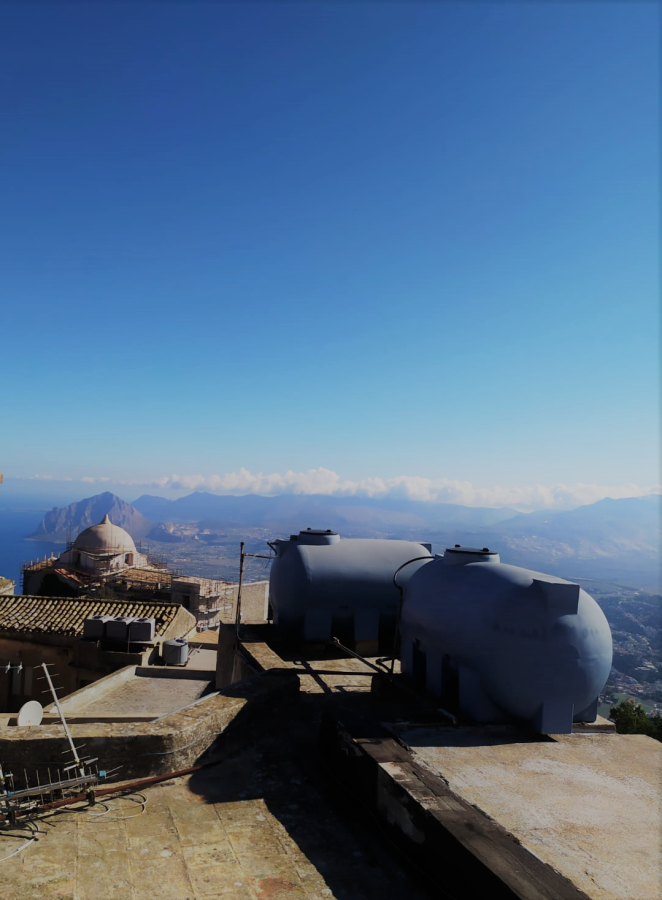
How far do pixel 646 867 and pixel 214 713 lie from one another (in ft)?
17.2

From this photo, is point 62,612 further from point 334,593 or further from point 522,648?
point 522,648

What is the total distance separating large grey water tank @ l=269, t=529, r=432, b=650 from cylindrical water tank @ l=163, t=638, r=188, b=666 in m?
9.47

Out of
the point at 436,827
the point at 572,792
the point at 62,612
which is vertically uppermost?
the point at 436,827

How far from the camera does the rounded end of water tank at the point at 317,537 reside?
50.9 ft

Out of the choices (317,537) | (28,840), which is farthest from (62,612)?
(28,840)

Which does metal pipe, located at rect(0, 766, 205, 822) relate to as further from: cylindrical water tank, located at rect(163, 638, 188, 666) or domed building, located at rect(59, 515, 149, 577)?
domed building, located at rect(59, 515, 149, 577)

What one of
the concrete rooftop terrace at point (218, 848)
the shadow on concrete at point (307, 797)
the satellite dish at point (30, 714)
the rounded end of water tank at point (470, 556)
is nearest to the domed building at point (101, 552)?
the satellite dish at point (30, 714)

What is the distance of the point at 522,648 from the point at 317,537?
789cm

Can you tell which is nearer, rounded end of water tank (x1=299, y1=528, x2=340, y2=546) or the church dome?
rounded end of water tank (x1=299, y1=528, x2=340, y2=546)

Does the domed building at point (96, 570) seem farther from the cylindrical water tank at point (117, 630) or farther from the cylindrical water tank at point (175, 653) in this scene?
the cylindrical water tank at point (175, 653)

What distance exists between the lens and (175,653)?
2297 centimetres

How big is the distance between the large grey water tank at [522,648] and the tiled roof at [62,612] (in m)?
18.1

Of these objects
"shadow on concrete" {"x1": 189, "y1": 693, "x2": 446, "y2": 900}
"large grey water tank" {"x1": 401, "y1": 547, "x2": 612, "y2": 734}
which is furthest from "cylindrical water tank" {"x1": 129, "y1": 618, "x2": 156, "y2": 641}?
"large grey water tank" {"x1": 401, "y1": 547, "x2": 612, "y2": 734}

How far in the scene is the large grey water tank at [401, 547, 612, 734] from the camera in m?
8.32
